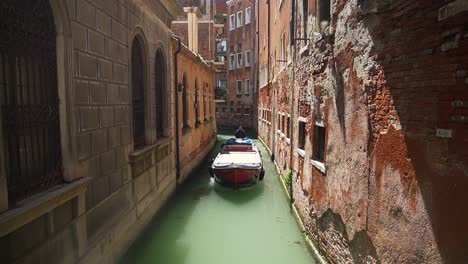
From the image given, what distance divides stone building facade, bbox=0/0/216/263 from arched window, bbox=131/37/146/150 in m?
0.02

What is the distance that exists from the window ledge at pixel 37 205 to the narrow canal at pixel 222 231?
2374 mm

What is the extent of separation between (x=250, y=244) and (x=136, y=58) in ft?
14.6

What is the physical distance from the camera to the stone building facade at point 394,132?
95.9 inches

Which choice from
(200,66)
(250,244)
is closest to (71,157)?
(250,244)

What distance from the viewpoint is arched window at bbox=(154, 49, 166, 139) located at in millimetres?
8164

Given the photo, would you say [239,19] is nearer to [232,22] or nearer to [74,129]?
[232,22]

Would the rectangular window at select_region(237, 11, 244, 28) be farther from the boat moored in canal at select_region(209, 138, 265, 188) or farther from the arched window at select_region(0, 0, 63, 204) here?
the arched window at select_region(0, 0, 63, 204)

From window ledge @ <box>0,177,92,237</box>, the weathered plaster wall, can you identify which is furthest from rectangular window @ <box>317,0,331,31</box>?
the weathered plaster wall

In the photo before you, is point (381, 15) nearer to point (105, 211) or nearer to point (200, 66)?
point (105, 211)

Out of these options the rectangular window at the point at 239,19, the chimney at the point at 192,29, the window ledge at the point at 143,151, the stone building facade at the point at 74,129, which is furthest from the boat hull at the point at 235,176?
the rectangular window at the point at 239,19

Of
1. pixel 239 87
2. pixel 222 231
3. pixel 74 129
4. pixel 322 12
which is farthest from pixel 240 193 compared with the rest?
pixel 239 87

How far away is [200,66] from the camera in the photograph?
571 inches

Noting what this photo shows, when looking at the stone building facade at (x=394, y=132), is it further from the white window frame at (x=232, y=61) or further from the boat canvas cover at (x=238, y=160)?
the white window frame at (x=232, y=61)

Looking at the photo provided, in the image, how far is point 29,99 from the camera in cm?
327
